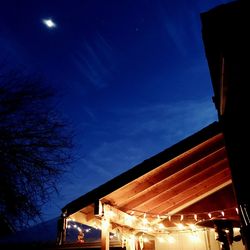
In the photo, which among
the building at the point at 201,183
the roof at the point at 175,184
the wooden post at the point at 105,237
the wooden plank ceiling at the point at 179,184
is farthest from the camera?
the wooden plank ceiling at the point at 179,184

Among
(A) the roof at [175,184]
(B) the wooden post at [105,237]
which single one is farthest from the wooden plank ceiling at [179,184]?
(B) the wooden post at [105,237]

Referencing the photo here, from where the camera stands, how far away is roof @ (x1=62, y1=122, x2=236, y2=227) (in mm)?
6266

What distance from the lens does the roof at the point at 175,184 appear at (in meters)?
6.27

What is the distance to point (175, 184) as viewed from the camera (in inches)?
318

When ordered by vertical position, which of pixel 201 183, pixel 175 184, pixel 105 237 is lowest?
pixel 105 237

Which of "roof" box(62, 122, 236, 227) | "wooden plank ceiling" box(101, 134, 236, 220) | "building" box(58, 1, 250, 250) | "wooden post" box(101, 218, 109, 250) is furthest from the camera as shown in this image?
"wooden plank ceiling" box(101, 134, 236, 220)

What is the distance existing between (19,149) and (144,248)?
277 inches

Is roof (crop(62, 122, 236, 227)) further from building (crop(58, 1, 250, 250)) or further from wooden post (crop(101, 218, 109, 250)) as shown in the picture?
wooden post (crop(101, 218, 109, 250))

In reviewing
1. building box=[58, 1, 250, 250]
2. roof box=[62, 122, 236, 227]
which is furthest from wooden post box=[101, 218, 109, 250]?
→ roof box=[62, 122, 236, 227]

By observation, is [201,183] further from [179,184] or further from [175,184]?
[175,184]

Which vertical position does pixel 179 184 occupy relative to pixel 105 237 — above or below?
above

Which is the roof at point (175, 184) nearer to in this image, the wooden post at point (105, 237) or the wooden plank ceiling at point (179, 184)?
the wooden plank ceiling at point (179, 184)

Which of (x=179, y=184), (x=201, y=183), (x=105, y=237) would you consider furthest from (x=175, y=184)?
(x=105, y=237)

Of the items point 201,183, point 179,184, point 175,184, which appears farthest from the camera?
point 201,183
